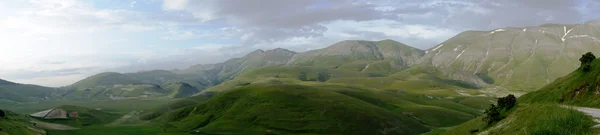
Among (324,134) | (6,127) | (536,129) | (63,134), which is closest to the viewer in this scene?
(536,129)

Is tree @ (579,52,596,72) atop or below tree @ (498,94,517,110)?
atop

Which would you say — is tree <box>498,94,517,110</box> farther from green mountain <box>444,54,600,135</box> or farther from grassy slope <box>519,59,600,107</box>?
grassy slope <box>519,59,600,107</box>

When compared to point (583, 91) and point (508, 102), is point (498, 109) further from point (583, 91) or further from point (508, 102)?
point (583, 91)

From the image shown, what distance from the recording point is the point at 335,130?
177125 millimetres

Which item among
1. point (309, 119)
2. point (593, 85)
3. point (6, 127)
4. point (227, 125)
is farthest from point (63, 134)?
point (593, 85)

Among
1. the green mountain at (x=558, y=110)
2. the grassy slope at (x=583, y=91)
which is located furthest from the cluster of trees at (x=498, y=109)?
the grassy slope at (x=583, y=91)

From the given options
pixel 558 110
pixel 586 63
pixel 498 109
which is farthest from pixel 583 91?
pixel 558 110

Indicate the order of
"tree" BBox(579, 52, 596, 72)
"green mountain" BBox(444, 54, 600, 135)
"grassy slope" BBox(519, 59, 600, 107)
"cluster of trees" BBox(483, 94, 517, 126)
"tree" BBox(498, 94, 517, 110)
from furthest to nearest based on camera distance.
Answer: "tree" BBox(579, 52, 596, 72), "tree" BBox(498, 94, 517, 110), "cluster of trees" BBox(483, 94, 517, 126), "grassy slope" BBox(519, 59, 600, 107), "green mountain" BBox(444, 54, 600, 135)

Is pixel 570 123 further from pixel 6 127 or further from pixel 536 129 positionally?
pixel 6 127

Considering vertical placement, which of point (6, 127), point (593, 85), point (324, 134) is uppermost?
point (593, 85)

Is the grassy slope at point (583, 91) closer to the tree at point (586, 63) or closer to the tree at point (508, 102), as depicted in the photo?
the tree at point (586, 63)

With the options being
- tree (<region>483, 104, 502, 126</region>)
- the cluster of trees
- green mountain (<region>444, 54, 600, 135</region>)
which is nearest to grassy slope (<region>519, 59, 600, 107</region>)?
green mountain (<region>444, 54, 600, 135</region>)

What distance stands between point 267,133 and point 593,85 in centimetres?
13440

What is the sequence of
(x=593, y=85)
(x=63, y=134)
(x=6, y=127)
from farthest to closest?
1. (x=63, y=134)
2. (x=6, y=127)
3. (x=593, y=85)
